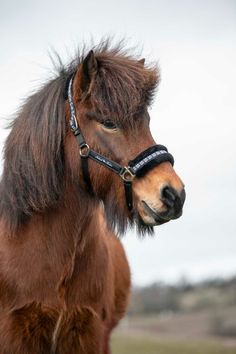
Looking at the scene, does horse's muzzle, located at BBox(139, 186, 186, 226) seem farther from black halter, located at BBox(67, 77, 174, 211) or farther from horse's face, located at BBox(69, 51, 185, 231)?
black halter, located at BBox(67, 77, 174, 211)

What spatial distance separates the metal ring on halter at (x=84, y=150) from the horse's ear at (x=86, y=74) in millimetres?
545

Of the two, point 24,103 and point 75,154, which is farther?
point 24,103

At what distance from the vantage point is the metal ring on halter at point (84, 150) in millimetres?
6434

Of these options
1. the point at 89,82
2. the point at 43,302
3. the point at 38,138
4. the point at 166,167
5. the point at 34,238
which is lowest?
the point at 43,302

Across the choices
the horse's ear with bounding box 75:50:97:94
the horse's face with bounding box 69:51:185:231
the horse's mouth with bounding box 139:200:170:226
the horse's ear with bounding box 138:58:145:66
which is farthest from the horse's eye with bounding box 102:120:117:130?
the horse's ear with bounding box 138:58:145:66

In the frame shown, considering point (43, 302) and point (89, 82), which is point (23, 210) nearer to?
point (43, 302)

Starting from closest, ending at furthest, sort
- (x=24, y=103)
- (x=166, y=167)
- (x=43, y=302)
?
1. (x=166, y=167)
2. (x=43, y=302)
3. (x=24, y=103)

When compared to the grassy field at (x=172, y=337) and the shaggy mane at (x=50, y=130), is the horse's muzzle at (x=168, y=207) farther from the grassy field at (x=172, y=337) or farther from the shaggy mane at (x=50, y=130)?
the grassy field at (x=172, y=337)

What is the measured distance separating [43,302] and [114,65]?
7.85ft

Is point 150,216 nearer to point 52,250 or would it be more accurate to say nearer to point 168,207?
point 168,207

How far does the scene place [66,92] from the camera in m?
6.79

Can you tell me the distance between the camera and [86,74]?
6.55 m

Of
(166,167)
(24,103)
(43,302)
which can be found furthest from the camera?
Answer: (24,103)

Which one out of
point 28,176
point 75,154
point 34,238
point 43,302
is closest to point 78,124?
point 75,154
